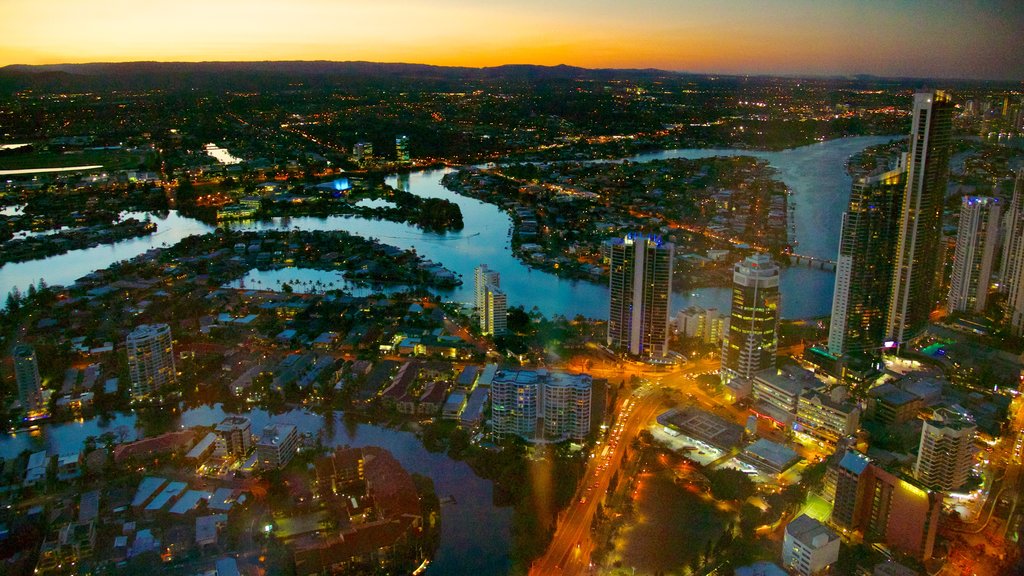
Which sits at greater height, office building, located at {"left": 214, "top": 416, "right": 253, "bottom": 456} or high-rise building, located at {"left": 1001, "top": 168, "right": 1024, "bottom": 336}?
high-rise building, located at {"left": 1001, "top": 168, "right": 1024, "bottom": 336}

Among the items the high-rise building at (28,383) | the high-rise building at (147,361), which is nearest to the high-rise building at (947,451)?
the high-rise building at (147,361)

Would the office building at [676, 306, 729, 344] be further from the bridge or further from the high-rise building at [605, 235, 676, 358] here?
the bridge

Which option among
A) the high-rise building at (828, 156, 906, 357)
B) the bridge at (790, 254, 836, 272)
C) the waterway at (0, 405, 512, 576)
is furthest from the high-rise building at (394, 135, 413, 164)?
the high-rise building at (828, 156, 906, 357)

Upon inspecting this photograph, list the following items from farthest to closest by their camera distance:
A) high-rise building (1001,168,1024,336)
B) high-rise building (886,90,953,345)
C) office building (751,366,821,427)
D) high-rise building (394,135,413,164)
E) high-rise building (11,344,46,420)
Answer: high-rise building (394,135,413,164) < high-rise building (1001,168,1024,336) < high-rise building (886,90,953,345) < high-rise building (11,344,46,420) < office building (751,366,821,427)

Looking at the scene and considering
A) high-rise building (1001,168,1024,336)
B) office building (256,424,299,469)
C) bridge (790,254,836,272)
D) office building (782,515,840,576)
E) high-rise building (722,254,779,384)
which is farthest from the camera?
bridge (790,254,836,272)

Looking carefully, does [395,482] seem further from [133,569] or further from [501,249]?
[501,249]
